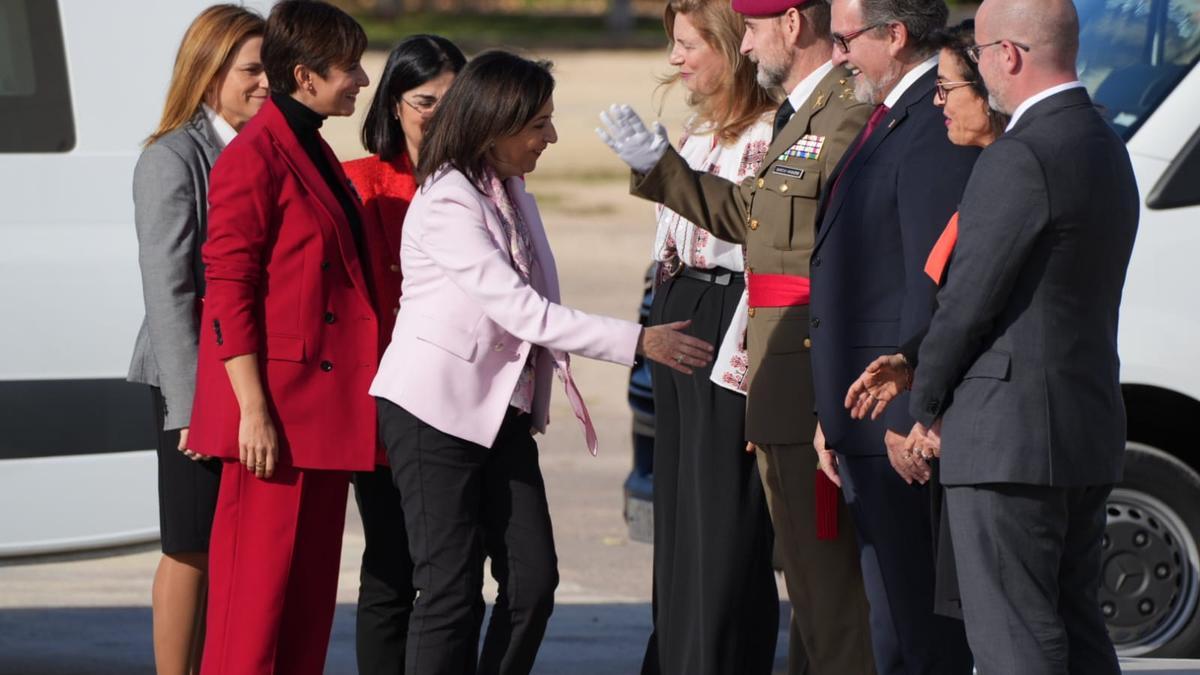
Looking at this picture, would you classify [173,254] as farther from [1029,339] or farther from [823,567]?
[1029,339]

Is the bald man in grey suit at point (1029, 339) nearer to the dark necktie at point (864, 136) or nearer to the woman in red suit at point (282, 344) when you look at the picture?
the dark necktie at point (864, 136)

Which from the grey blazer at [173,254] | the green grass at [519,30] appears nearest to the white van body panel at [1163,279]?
the grey blazer at [173,254]

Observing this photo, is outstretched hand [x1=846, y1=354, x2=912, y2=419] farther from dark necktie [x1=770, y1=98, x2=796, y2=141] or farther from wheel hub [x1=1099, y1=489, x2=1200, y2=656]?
wheel hub [x1=1099, y1=489, x2=1200, y2=656]

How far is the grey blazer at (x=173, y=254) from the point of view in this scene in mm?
4426

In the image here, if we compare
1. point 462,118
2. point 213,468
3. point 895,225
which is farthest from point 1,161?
point 895,225

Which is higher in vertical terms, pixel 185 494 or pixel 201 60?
pixel 201 60

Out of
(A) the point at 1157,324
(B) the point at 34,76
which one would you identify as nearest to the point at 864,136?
(A) the point at 1157,324

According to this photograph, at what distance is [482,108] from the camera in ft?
14.0

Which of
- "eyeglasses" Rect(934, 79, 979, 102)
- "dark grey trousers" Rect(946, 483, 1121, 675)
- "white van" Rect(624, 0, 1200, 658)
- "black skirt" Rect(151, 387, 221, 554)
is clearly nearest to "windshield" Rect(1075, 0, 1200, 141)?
"white van" Rect(624, 0, 1200, 658)

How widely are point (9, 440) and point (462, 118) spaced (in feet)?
5.45

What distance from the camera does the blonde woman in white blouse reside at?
4602 mm

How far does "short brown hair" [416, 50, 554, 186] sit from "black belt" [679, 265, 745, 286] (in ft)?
2.23

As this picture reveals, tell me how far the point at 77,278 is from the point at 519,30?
41.3 metres

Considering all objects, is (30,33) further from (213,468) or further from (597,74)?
(597,74)
